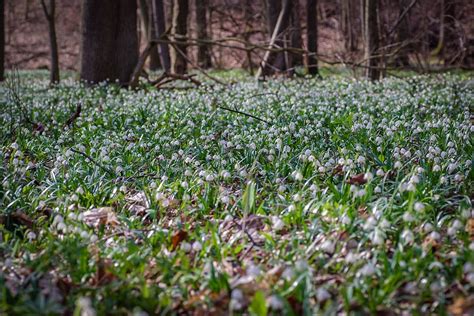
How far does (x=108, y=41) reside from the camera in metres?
11.2

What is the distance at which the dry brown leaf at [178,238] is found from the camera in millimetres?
3088

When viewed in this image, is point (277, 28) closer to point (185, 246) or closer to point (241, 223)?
point (241, 223)

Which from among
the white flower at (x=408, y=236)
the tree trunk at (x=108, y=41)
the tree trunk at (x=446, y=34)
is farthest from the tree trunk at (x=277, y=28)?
the white flower at (x=408, y=236)

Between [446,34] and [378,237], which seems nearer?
[378,237]

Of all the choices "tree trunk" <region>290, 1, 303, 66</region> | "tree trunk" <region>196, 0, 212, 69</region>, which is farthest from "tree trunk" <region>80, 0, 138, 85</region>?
"tree trunk" <region>196, 0, 212, 69</region>

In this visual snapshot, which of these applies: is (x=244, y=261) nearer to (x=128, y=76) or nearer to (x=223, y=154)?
(x=223, y=154)

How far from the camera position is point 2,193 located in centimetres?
389

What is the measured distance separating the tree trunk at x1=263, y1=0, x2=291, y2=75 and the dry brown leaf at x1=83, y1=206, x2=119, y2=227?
31.4 feet

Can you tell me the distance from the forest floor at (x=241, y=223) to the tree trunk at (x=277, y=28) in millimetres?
7580

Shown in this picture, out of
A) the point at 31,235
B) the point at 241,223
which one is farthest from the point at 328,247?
the point at 31,235

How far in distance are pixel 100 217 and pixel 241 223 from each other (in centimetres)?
93

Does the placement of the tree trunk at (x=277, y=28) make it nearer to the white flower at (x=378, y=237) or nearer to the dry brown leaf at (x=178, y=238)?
the dry brown leaf at (x=178, y=238)

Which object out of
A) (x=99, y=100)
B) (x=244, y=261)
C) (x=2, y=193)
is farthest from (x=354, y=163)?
(x=99, y=100)

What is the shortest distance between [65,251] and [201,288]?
0.73 m
